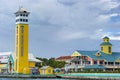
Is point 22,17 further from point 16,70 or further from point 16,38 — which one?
point 16,70

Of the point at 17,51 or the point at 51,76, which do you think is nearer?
the point at 51,76

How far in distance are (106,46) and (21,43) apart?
24.8 m

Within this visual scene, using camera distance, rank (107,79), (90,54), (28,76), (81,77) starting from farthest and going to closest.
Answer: (90,54)
(28,76)
(81,77)
(107,79)

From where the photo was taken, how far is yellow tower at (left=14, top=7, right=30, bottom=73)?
98.8m

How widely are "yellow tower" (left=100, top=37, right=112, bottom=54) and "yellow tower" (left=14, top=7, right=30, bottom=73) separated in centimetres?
2262

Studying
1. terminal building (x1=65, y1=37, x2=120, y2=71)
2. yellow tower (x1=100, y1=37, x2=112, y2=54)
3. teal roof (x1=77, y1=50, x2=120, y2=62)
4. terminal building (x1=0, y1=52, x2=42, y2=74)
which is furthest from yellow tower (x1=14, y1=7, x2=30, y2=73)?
yellow tower (x1=100, y1=37, x2=112, y2=54)

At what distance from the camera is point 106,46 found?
103562 millimetres

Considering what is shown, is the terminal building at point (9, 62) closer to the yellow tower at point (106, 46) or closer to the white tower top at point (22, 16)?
the white tower top at point (22, 16)

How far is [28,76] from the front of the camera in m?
88.2

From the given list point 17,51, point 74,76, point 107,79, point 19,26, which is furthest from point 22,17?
point 107,79

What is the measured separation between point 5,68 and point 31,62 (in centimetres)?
955

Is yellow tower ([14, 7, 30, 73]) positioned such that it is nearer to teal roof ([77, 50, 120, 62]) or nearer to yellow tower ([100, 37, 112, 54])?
teal roof ([77, 50, 120, 62])

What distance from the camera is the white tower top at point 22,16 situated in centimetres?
9788

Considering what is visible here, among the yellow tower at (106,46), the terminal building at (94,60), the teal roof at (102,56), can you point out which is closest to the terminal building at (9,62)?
the terminal building at (94,60)
